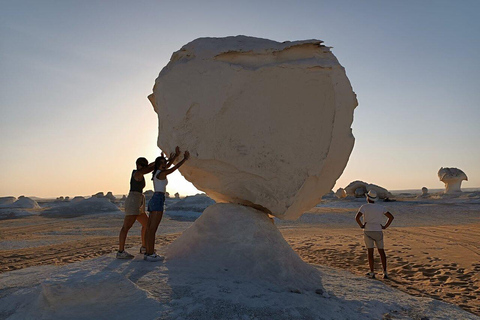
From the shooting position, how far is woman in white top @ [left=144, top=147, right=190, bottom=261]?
4680 millimetres

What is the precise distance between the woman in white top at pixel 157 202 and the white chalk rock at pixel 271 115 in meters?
0.46

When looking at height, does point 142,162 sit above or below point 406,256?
above

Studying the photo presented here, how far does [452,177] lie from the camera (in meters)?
37.0

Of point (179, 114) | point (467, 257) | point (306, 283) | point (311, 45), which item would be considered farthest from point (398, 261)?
point (179, 114)

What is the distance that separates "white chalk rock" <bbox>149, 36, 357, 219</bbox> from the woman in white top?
46 centimetres

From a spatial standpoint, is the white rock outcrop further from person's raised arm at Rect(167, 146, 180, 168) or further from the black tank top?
the black tank top

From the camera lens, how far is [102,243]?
9.64m

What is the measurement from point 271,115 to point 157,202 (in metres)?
2.21

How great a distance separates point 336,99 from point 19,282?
512 centimetres

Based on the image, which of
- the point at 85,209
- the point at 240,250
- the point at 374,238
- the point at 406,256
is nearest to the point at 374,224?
the point at 374,238

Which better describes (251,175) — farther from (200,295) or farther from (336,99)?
(200,295)

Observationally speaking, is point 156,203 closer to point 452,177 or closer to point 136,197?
point 136,197

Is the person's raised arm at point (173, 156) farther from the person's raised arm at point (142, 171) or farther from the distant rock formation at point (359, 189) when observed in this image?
the distant rock formation at point (359, 189)

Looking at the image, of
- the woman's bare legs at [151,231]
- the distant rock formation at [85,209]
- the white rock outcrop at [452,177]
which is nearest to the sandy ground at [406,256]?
the woman's bare legs at [151,231]
